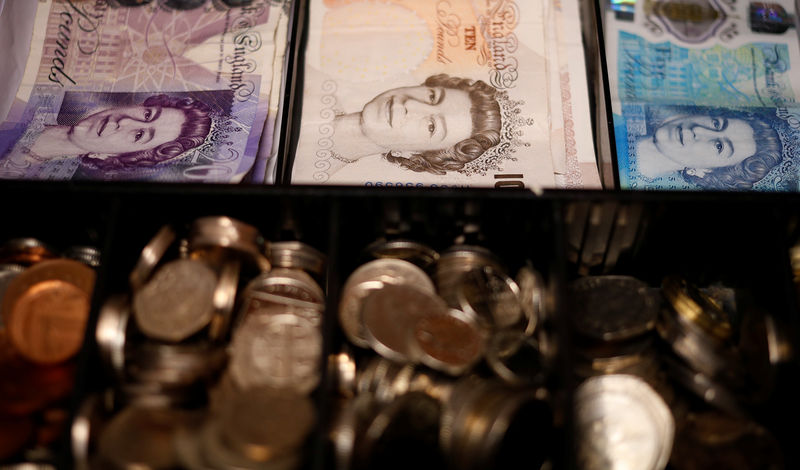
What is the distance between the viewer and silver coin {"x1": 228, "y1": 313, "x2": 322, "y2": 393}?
50.6 inches

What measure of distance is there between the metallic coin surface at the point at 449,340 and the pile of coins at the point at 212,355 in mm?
198

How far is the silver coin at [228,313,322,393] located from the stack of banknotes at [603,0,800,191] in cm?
94

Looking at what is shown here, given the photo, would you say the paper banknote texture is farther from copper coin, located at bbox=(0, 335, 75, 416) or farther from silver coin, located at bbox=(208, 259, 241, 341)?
copper coin, located at bbox=(0, 335, 75, 416)

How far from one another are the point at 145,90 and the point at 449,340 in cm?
113

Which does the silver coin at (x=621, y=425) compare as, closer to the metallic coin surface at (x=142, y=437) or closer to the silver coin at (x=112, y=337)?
the metallic coin surface at (x=142, y=437)

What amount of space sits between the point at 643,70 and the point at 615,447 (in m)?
1.09

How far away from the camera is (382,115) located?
1.85 metres

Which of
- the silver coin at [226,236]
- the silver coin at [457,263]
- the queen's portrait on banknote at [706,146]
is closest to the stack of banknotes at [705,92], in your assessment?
the queen's portrait on banknote at [706,146]

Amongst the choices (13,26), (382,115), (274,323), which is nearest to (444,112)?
(382,115)

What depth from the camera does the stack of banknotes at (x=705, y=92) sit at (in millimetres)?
1782

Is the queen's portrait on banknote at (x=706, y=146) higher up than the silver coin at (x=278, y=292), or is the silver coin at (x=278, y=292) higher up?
the queen's portrait on banknote at (x=706, y=146)

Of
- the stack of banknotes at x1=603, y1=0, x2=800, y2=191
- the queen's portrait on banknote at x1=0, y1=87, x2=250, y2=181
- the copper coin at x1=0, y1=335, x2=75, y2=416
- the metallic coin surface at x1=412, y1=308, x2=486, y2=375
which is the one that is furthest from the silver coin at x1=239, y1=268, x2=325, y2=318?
the stack of banknotes at x1=603, y1=0, x2=800, y2=191

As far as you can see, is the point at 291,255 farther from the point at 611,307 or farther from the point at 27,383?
the point at 611,307

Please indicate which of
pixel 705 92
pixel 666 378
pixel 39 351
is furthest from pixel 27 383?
pixel 705 92
